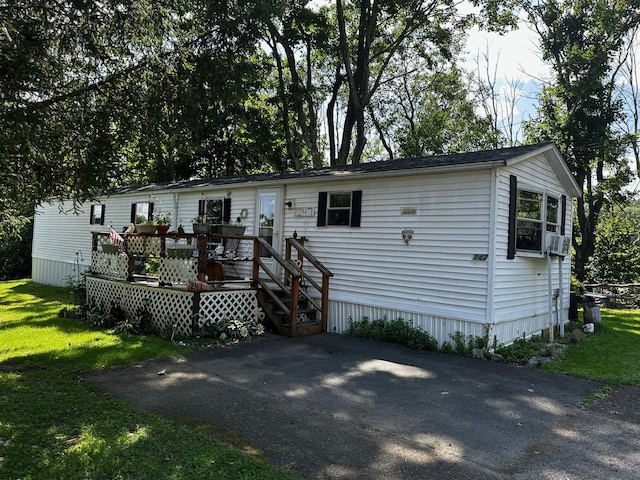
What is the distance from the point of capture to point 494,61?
89.8 feet

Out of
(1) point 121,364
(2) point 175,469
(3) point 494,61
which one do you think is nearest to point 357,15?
(3) point 494,61

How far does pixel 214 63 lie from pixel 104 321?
5.63 metres

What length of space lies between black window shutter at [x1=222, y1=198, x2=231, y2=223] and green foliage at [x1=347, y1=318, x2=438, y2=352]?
4586 mm

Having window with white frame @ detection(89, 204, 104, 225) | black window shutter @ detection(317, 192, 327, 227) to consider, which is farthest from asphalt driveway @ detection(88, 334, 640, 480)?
window with white frame @ detection(89, 204, 104, 225)

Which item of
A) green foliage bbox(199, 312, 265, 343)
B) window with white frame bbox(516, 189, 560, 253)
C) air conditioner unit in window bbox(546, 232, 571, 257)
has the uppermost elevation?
window with white frame bbox(516, 189, 560, 253)

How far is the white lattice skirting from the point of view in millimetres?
7703

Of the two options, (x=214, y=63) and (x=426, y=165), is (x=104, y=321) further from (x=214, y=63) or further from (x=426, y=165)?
(x=426, y=165)

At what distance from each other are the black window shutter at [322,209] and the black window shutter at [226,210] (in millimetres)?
2960

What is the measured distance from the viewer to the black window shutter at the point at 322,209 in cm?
929

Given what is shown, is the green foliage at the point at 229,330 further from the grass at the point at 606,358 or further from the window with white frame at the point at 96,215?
the window with white frame at the point at 96,215

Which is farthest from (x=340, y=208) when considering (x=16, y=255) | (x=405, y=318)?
(x=16, y=255)

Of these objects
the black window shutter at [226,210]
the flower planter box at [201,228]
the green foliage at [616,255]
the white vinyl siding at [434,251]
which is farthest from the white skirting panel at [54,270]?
the green foliage at [616,255]

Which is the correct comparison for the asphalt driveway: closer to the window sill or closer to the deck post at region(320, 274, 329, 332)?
the deck post at region(320, 274, 329, 332)

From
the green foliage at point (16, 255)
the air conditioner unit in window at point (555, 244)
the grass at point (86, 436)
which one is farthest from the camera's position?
the green foliage at point (16, 255)
